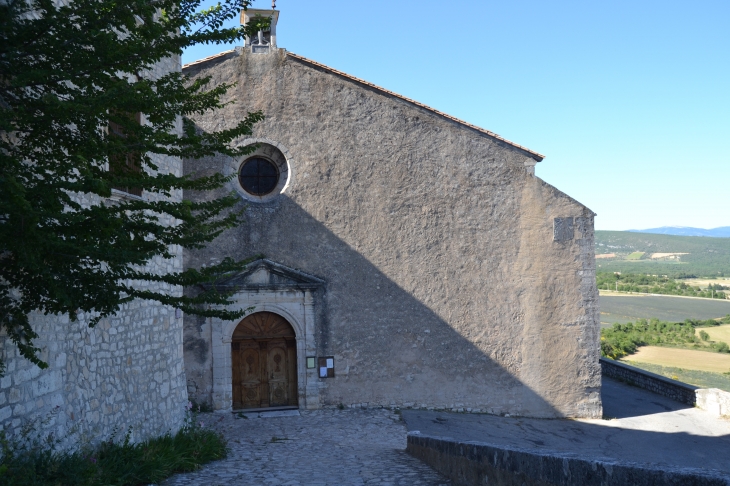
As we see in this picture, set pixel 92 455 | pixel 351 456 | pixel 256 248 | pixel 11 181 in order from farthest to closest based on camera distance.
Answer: pixel 256 248
pixel 351 456
pixel 92 455
pixel 11 181

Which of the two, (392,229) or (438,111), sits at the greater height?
(438,111)

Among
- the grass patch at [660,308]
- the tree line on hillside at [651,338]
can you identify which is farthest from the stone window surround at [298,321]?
the grass patch at [660,308]

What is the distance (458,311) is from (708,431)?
5.72 m

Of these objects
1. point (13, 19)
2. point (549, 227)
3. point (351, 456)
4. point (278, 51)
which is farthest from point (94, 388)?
point (549, 227)

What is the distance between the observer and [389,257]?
12.8 metres

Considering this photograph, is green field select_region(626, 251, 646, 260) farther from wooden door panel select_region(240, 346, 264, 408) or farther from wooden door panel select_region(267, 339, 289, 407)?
wooden door panel select_region(240, 346, 264, 408)

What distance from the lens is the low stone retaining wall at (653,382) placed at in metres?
14.8

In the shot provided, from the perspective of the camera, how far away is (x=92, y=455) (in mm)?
6328

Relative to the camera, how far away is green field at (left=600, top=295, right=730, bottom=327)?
54.1m

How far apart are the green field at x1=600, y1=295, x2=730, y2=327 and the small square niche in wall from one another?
127 feet

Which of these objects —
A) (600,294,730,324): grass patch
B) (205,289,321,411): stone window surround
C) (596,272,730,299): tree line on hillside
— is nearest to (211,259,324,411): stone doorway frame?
(205,289,321,411): stone window surround

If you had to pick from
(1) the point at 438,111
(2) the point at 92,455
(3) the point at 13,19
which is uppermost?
(1) the point at 438,111

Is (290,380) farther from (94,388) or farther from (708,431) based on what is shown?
(708,431)

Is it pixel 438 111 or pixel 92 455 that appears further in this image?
pixel 438 111
